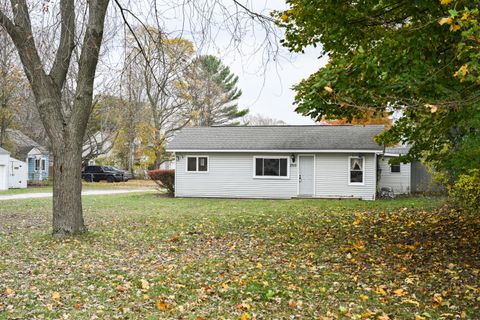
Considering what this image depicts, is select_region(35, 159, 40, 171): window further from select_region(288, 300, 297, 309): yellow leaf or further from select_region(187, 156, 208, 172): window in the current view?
select_region(288, 300, 297, 309): yellow leaf

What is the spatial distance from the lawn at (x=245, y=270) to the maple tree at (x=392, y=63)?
2.13 metres

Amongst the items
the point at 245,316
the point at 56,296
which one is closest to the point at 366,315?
the point at 245,316

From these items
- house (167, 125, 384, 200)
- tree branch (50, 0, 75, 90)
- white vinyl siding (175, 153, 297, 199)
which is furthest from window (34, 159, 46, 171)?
tree branch (50, 0, 75, 90)

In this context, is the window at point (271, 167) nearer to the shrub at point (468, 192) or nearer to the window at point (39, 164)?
the shrub at point (468, 192)

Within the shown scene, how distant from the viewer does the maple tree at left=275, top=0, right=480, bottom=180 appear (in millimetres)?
6555

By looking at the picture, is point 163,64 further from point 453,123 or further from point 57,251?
point 453,123

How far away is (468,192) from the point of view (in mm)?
12906

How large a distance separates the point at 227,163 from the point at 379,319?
60.8ft

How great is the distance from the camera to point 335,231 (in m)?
11.0

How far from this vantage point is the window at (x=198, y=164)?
2381cm

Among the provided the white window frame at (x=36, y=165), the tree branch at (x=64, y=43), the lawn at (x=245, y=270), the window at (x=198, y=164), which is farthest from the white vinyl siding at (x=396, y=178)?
the white window frame at (x=36, y=165)

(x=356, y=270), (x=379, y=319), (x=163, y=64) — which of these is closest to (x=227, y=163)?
(x=163, y=64)

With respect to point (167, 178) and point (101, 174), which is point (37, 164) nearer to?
point (101, 174)

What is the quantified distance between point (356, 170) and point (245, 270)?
1596cm
